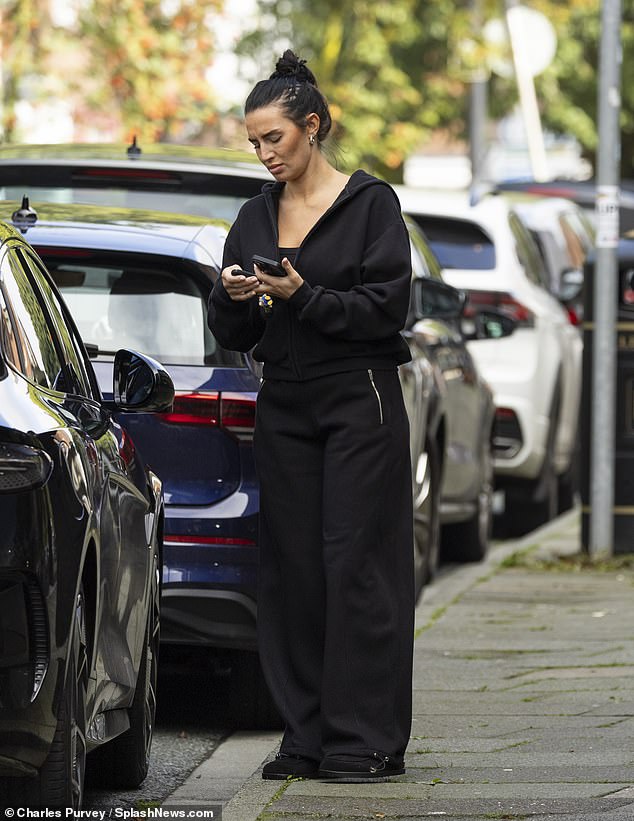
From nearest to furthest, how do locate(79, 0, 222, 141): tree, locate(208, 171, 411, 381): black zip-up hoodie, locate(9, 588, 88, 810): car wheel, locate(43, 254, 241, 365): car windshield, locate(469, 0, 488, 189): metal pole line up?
locate(9, 588, 88, 810): car wheel
locate(208, 171, 411, 381): black zip-up hoodie
locate(43, 254, 241, 365): car windshield
locate(79, 0, 222, 141): tree
locate(469, 0, 488, 189): metal pole

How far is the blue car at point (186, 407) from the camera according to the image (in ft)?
20.3

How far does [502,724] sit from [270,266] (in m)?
1.90

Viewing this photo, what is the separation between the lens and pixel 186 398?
623cm

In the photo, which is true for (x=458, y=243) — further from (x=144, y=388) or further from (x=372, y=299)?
(x=144, y=388)

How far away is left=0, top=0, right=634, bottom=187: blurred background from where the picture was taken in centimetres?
2017

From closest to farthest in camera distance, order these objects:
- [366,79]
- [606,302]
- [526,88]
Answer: [606,302], [366,79], [526,88]

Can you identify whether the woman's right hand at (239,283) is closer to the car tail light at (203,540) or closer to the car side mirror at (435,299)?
the car tail light at (203,540)

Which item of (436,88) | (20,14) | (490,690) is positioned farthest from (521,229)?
(436,88)

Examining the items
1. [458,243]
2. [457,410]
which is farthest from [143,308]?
[458,243]

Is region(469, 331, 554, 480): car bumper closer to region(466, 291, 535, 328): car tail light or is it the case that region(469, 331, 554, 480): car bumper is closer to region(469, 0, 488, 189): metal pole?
region(466, 291, 535, 328): car tail light

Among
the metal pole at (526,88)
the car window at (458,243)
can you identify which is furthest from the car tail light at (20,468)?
the metal pole at (526,88)

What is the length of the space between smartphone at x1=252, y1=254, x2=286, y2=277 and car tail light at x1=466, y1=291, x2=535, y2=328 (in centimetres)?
660

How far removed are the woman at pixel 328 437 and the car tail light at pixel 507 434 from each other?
668 cm

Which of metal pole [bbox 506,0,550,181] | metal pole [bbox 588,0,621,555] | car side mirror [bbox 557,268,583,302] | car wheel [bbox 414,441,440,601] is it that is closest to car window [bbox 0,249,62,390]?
car wheel [bbox 414,441,440,601]
